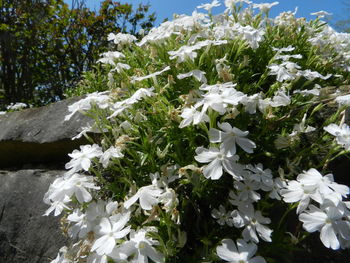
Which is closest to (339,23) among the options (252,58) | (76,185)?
(252,58)

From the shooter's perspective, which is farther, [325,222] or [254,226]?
[254,226]

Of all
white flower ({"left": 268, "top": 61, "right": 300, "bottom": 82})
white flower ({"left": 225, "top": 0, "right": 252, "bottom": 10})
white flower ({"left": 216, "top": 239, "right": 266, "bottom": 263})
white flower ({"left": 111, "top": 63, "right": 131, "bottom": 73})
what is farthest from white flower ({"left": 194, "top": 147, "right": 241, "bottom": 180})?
white flower ({"left": 225, "top": 0, "right": 252, "bottom": 10})

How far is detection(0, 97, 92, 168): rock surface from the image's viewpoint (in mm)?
2447

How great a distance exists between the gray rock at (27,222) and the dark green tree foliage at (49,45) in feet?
17.3

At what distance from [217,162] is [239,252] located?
0.31 meters

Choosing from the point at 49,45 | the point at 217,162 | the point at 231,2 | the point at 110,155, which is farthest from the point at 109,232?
the point at 49,45

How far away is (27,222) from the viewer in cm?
221

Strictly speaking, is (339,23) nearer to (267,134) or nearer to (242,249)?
(267,134)

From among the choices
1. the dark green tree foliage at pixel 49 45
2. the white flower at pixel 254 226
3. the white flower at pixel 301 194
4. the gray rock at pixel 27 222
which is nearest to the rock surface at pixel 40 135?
the gray rock at pixel 27 222

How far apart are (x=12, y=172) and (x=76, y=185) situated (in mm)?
1606

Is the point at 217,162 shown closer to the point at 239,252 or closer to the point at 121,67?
the point at 239,252

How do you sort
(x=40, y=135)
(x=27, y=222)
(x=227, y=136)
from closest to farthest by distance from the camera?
(x=227, y=136) → (x=27, y=222) → (x=40, y=135)

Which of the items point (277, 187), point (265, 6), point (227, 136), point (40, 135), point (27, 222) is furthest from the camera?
point (40, 135)

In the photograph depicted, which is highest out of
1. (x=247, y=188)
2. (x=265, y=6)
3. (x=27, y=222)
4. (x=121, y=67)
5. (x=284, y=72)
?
(x=265, y=6)
